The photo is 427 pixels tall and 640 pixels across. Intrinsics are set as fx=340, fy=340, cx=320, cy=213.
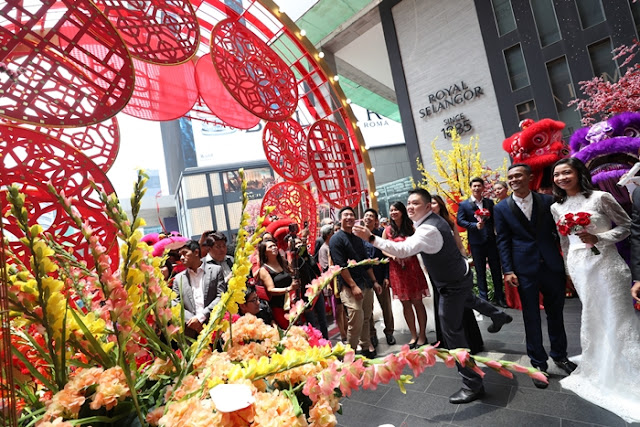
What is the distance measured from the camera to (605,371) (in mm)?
1894

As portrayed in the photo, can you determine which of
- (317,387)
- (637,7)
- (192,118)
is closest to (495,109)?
(637,7)

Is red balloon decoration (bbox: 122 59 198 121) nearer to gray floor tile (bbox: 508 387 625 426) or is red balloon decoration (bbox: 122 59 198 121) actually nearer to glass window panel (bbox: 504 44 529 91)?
gray floor tile (bbox: 508 387 625 426)

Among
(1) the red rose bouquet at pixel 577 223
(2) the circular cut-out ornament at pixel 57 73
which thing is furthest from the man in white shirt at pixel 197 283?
(1) the red rose bouquet at pixel 577 223

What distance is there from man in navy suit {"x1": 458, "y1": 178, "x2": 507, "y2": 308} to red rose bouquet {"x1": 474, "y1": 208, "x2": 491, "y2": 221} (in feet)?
0.25

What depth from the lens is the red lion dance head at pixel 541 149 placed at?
326cm

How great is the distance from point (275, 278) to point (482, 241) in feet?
8.41

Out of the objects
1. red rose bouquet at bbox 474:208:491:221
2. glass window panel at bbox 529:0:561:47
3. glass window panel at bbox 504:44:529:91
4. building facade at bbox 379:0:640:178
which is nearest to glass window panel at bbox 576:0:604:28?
building facade at bbox 379:0:640:178

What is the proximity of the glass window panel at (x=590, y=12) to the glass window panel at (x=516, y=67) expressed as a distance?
46.3 inches

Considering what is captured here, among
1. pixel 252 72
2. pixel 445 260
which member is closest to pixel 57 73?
pixel 252 72

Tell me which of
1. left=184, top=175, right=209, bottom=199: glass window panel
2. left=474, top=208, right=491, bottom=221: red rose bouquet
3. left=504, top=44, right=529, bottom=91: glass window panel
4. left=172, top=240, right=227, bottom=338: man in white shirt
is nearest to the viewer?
left=172, top=240, right=227, bottom=338: man in white shirt

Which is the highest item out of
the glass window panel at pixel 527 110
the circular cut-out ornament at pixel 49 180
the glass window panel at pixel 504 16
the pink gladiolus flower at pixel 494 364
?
the glass window panel at pixel 504 16

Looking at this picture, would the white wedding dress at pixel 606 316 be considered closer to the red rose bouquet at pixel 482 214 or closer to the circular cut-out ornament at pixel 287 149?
the red rose bouquet at pixel 482 214

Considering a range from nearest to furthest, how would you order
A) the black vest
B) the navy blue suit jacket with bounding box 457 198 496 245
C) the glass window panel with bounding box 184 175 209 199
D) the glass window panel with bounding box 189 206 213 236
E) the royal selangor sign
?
the black vest < the navy blue suit jacket with bounding box 457 198 496 245 < the royal selangor sign < the glass window panel with bounding box 189 206 213 236 < the glass window panel with bounding box 184 175 209 199

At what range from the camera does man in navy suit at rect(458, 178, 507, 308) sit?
3.94m
